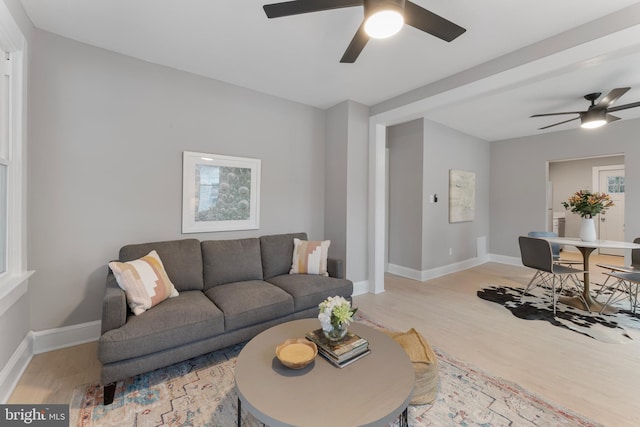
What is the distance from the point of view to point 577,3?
1904 mm

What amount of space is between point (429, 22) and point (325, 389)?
83.9 inches

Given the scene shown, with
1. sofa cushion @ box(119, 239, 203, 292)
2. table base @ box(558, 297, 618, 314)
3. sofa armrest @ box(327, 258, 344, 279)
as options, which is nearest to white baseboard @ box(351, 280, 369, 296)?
sofa armrest @ box(327, 258, 344, 279)

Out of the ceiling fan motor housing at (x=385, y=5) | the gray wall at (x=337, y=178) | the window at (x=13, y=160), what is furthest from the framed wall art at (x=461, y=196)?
the window at (x=13, y=160)

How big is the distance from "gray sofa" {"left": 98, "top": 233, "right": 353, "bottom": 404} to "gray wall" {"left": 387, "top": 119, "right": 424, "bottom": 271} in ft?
6.90

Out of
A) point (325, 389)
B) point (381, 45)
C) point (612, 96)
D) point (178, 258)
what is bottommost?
point (325, 389)

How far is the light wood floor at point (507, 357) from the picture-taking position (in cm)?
178

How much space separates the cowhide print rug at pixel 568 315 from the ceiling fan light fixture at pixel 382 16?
3252 mm

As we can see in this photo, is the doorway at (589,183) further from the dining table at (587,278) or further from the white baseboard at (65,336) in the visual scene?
the white baseboard at (65,336)

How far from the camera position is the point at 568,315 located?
10.1ft

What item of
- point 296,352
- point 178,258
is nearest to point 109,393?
point 178,258

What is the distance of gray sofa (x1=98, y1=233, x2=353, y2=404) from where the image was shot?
1744mm

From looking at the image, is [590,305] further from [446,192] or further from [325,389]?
[325,389]

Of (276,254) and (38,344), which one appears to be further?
(276,254)

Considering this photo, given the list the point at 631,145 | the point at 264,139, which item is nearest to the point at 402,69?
the point at 264,139
